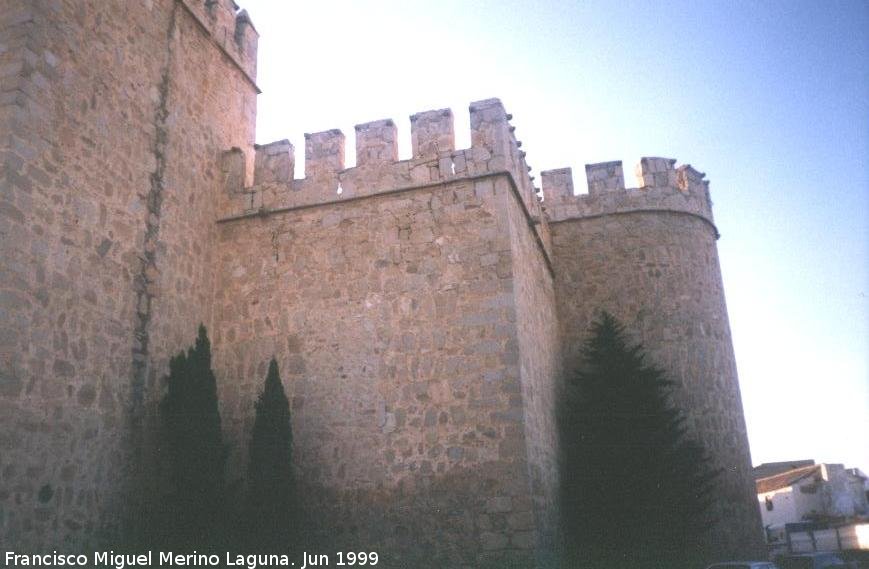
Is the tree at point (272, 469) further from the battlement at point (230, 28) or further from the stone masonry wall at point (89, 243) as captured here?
the battlement at point (230, 28)

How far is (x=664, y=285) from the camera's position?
11.5 meters

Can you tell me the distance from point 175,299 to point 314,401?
1989mm

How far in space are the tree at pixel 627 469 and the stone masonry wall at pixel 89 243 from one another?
5.42m

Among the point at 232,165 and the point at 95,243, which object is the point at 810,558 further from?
the point at 95,243

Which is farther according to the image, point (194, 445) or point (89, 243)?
point (194, 445)

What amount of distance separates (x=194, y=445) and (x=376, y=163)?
3979mm

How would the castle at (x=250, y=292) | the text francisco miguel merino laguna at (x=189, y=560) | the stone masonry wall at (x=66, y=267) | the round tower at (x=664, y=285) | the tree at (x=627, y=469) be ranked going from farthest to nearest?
the round tower at (x=664, y=285)
the tree at (x=627, y=469)
the castle at (x=250, y=292)
the text francisco miguel merino laguna at (x=189, y=560)
the stone masonry wall at (x=66, y=267)

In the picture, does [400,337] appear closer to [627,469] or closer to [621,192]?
[627,469]

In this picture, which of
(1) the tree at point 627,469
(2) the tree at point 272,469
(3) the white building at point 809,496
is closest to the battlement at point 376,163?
(2) the tree at point 272,469

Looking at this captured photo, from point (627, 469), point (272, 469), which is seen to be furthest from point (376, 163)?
point (627, 469)

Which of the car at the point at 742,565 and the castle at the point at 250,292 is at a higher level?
the castle at the point at 250,292

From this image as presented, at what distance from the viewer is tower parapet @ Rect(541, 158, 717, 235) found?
11.8 meters

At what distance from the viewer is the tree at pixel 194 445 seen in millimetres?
6816

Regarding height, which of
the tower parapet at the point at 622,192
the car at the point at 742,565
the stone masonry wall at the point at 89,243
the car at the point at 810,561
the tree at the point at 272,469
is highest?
the tower parapet at the point at 622,192
